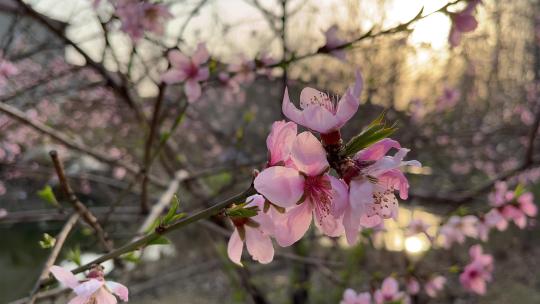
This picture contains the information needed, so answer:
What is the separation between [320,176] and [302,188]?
0.11ft

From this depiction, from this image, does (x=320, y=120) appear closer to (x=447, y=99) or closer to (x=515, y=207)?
(x=515, y=207)

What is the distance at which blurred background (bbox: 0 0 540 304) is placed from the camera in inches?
104

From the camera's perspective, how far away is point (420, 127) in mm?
4961

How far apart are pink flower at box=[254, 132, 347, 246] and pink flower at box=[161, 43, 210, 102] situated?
978 mm

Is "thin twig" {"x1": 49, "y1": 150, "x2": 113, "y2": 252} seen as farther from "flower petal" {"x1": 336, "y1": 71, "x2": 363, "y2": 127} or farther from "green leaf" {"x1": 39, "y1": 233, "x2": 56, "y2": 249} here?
"flower petal" {"x1": 336, "y1": 71, "x2": 363, "y2": 127}

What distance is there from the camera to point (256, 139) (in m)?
6.85

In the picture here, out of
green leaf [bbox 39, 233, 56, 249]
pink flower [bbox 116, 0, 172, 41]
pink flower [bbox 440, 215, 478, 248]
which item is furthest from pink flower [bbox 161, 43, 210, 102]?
pink flower [bbox 440, 215, 478, 248]

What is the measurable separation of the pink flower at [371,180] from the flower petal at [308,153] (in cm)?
5

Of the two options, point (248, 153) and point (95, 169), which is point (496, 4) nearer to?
point (248, 153)

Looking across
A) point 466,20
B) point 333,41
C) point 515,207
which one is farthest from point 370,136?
point 515,207

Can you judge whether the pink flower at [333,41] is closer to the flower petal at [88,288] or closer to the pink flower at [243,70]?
the pink flower at [243,70]

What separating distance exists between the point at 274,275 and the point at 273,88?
291cm

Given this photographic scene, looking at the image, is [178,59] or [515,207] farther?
[515,207]

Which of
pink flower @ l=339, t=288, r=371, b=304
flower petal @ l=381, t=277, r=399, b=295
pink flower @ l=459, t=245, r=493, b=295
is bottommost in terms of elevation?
pink flower @ l=459, t=245, r=493, b=295
